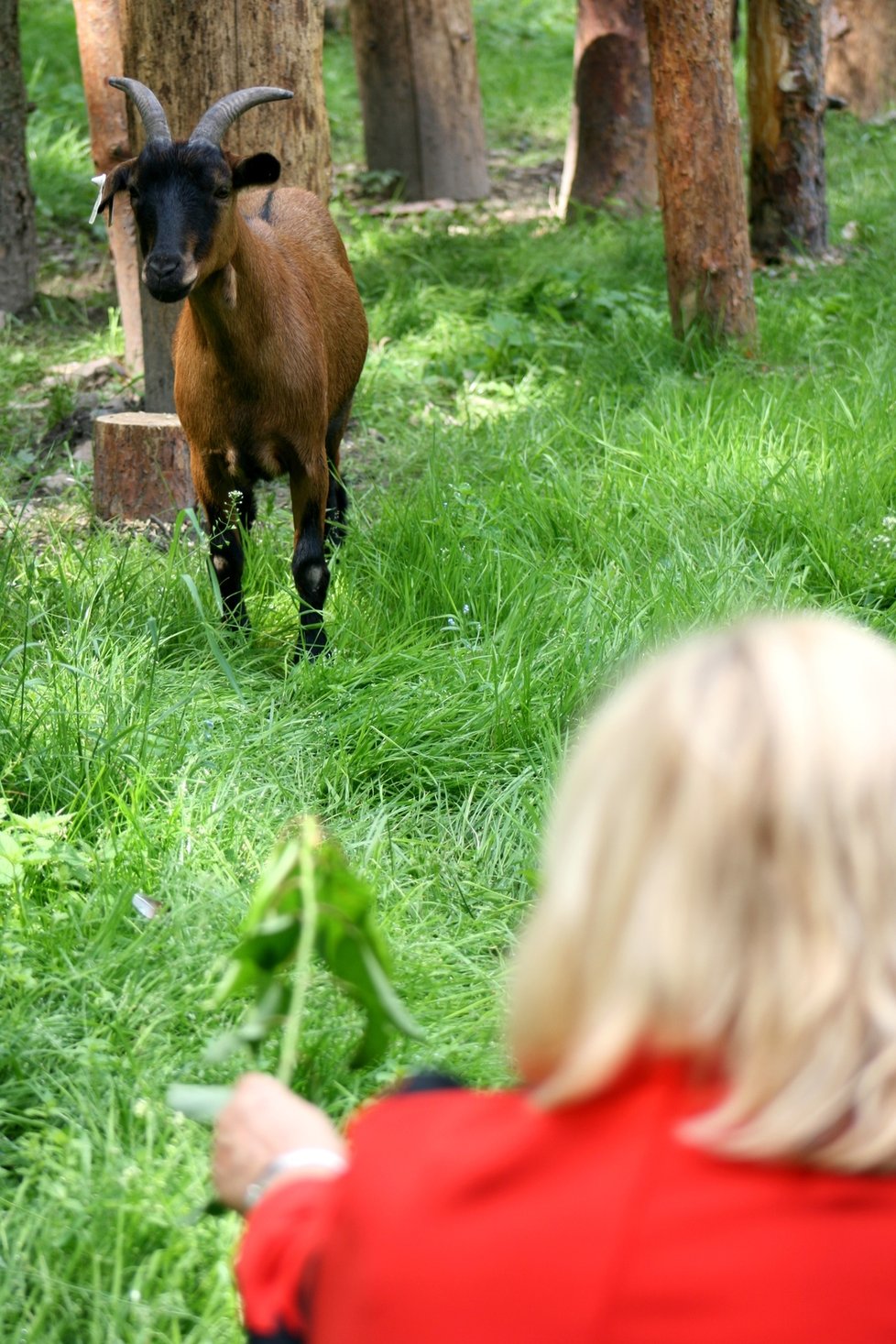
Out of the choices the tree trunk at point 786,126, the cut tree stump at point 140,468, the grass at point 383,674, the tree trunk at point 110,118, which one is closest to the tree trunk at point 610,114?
the tree trunk at point 786,126

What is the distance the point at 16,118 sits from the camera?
844 cm

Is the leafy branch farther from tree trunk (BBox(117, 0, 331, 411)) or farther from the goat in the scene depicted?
tree trunk (BBox(117, 0, 331, 411))

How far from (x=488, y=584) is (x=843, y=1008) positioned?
359cm

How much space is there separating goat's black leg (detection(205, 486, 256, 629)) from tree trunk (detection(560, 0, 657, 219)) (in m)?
6.07

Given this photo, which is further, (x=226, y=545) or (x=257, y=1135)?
(x=226, y=545)

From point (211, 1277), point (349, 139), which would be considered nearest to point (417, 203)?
point (349, 139)

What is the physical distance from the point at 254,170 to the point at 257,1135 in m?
3.55

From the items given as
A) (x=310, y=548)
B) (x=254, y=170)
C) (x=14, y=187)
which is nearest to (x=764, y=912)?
(x=310, y=548)

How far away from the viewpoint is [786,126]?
30.0 feet

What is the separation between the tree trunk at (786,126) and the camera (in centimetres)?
894

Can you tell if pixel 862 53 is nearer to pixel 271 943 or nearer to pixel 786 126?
pixel 786 126

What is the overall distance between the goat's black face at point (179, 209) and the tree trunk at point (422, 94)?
7542 mm

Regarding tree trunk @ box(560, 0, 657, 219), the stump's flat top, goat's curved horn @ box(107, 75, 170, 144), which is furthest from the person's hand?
tree trunk @ box(560, 0, 657, 219)

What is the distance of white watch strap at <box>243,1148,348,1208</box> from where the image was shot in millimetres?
1684
